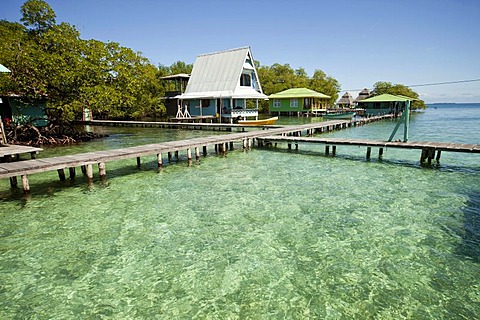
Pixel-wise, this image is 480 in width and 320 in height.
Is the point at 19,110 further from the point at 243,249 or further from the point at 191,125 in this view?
the point at 243,249

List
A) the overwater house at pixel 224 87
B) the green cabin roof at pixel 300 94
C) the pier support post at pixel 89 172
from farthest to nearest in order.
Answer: the green cabin roof at pixel 300 94
the overwater house at pixel 224 87
the pier support post at pixel 89 172

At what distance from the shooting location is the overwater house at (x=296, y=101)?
40500mm

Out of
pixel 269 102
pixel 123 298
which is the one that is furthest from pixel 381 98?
pixel 123 298

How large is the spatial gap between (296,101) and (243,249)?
128ft

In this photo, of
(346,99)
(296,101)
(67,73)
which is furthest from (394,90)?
(67,73)

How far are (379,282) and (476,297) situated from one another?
47.5 inches

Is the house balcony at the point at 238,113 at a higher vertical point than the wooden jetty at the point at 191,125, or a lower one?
higher

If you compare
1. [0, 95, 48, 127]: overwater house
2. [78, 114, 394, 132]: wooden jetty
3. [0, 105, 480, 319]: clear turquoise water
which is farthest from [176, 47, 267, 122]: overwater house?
[0, 105, 480, 319]: clear turquoise water

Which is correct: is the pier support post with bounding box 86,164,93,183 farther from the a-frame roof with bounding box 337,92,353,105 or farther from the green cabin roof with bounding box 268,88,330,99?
the a-frame roof with bounding box 337,92,353,105

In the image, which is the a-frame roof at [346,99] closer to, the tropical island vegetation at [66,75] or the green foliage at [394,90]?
the green foliage at [394,90]

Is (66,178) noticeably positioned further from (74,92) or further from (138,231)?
(74,92)

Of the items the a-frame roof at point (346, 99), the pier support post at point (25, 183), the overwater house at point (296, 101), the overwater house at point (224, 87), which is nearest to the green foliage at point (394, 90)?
the a-frame roof at point (346, 99)

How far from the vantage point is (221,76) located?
97.6 ft

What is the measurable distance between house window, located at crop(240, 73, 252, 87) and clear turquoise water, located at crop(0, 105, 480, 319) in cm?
2219
